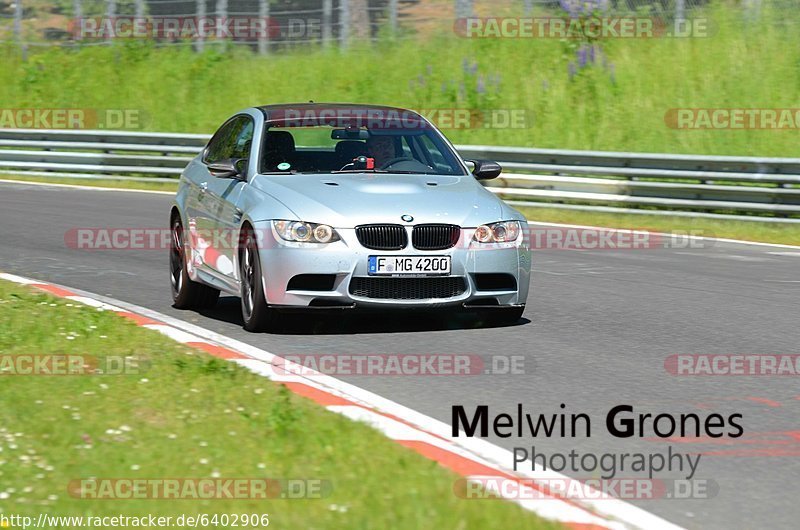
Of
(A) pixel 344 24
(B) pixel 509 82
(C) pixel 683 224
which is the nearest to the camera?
(C) pixel 683 224

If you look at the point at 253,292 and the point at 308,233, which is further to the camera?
the point at 253,292

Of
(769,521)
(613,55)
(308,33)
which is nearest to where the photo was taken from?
(769,521)

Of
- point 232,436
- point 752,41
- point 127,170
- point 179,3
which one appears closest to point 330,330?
point 232,436

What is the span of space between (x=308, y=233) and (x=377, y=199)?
1.87ft

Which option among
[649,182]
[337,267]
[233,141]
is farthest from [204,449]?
[649,182]

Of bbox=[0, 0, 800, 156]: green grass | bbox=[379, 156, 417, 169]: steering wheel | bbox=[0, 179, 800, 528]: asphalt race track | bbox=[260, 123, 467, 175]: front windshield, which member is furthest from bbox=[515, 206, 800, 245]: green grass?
bbox=[379, 156, 417, 169]: steering wheel

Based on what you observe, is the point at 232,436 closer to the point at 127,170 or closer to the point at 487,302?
the point at 487,302

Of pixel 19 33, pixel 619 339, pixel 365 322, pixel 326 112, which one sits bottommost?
pixel 19 33

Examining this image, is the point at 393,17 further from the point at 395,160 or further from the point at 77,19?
the point at 395,160

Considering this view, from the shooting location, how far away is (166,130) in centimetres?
3177

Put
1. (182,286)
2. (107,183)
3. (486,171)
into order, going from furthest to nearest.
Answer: (107,183), (182,286), (486,171)

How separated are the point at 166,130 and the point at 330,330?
2240cm

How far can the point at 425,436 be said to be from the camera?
6680 millimetres

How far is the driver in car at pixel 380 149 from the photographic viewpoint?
35.6ft
